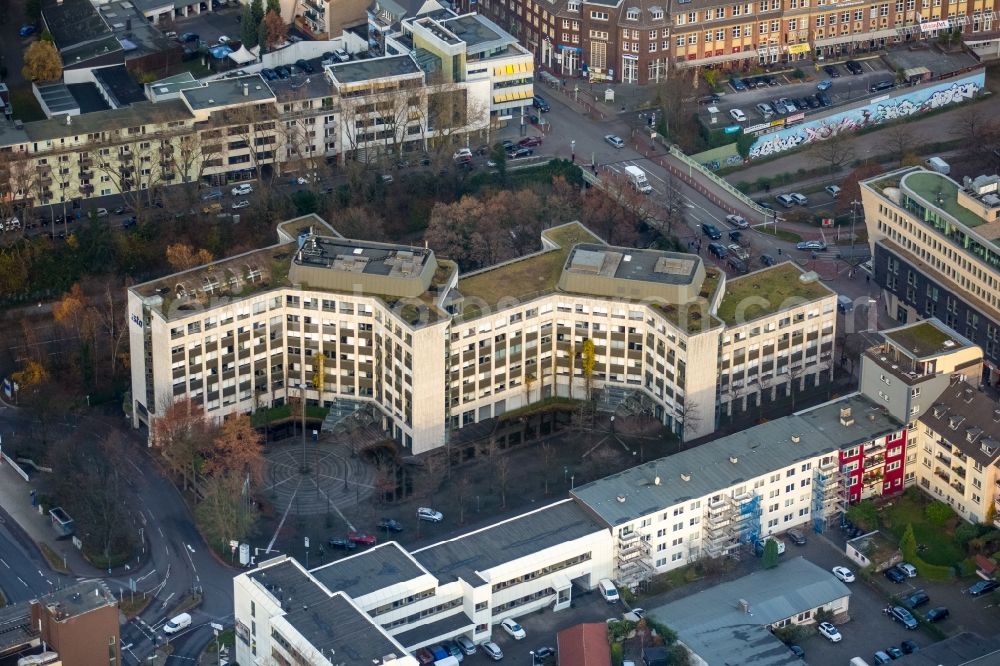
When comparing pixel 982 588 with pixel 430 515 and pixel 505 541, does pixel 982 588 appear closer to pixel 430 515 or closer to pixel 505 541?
pixel 505 541

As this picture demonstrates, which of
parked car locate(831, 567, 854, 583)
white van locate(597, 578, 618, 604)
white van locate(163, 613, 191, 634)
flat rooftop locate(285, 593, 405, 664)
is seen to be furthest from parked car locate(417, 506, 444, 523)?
parked car locate(831, 567, 854, 583)

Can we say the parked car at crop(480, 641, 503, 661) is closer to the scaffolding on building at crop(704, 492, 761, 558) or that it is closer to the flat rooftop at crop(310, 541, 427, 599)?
the flat rooftop at crop(310, 541, 427, 599)

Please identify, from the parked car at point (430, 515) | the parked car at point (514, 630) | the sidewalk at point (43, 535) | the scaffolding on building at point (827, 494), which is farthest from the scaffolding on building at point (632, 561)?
the sidewalk at point (43, 535)

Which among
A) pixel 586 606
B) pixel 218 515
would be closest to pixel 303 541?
pixel 218 515

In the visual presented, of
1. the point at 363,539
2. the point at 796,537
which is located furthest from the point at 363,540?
the point at 796,537

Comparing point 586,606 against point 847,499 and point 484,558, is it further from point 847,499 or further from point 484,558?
point 847,499
